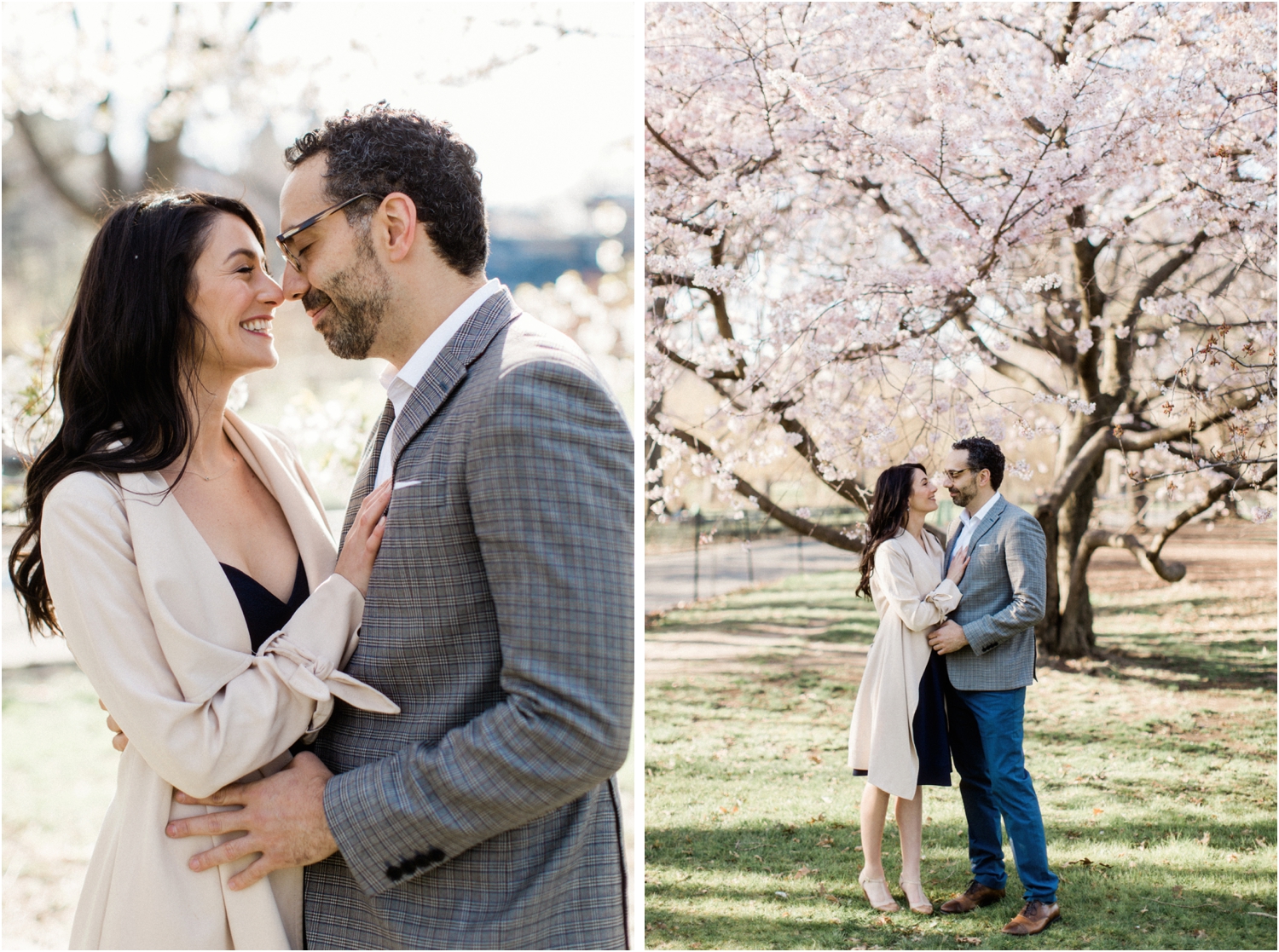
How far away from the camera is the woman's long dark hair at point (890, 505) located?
9.45ft

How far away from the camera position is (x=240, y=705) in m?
1.26

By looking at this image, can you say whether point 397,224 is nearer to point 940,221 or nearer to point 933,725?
point 933,725

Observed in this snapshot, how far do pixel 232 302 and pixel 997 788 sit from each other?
8.17 ft

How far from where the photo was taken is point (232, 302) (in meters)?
1.54

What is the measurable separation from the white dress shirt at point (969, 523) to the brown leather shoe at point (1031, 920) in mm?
1115

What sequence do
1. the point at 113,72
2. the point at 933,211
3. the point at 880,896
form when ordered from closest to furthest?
the point at 880,896, the point at 933,211, the point at 113,72

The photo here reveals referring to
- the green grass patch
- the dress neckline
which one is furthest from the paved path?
the dress neckline

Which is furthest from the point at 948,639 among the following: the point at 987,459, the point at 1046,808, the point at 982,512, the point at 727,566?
the point at 727,566

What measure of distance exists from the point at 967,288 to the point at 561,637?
2965mm

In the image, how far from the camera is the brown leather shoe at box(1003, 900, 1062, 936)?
2.75 meters

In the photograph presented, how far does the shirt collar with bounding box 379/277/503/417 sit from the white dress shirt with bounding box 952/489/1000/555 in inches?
77.0

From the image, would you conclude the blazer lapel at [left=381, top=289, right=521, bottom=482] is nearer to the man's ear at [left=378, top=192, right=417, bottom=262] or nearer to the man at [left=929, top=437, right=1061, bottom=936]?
the man's ear at [left=378, top=192, right=417, bottom=262]

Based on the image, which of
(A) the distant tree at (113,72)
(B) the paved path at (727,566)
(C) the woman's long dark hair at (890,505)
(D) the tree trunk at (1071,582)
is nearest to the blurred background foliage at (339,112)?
(A) the distant tree at (113,72)

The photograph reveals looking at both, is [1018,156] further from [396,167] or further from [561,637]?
[561,637]
